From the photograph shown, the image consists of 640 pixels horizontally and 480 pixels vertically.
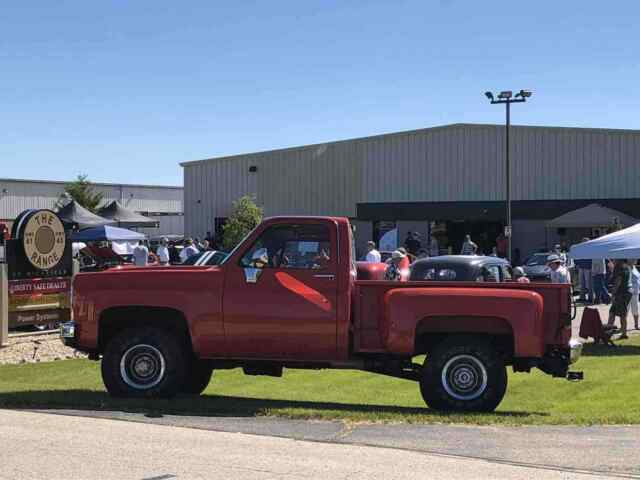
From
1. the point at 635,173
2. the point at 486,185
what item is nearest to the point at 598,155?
the point at 635,173

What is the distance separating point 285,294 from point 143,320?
A: 1660mm

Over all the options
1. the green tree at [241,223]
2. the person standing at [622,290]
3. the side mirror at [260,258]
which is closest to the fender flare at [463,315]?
the side mirror at [260,258]

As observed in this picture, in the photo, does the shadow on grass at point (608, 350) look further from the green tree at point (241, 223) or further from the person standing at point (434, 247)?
the green tree at point (241, 223)

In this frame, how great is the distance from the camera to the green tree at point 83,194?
68.2 m

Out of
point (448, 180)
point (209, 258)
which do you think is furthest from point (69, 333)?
point (448, 180)

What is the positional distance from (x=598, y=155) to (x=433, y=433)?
41.0m

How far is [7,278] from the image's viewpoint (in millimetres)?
17453

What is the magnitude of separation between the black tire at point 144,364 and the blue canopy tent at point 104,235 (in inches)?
1055

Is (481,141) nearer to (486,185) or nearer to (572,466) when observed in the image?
(486,185)

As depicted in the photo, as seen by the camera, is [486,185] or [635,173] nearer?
[635,173]

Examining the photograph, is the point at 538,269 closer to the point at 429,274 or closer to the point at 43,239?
the point at 429,274

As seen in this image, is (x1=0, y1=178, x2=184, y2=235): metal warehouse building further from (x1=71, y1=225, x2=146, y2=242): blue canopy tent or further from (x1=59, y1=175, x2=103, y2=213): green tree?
(x1=71, y1=225, x2=146, y2=242): blue canopy tent

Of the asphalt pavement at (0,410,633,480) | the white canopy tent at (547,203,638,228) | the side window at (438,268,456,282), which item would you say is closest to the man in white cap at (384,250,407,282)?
the side window at (438,268,456,282)

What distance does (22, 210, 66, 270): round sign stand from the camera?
59.4 ft
